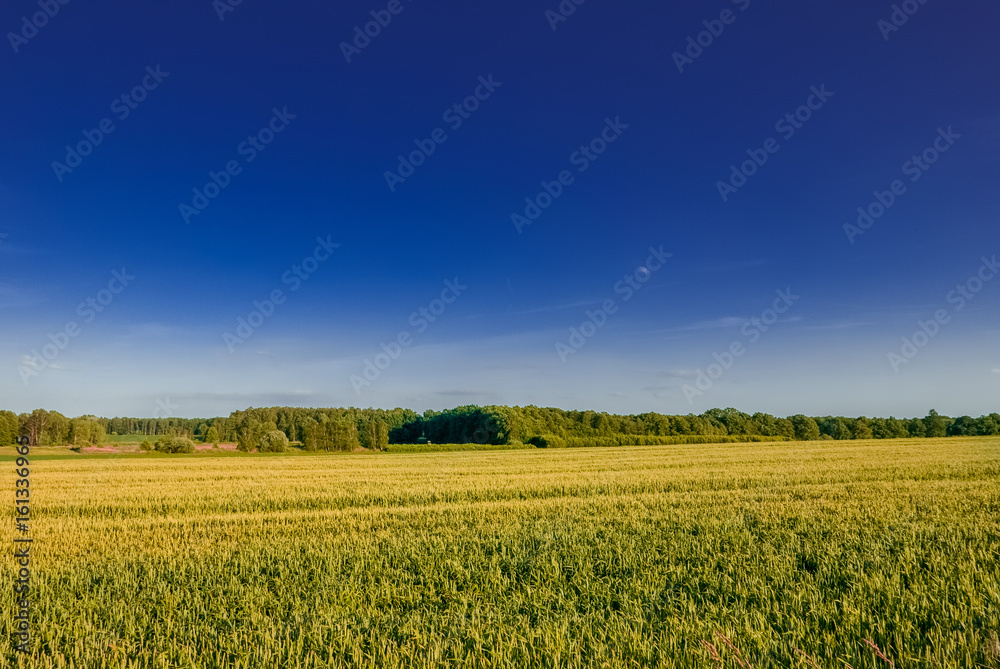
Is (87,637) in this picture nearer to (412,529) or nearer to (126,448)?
(412,529)

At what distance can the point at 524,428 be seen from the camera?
82438 mm

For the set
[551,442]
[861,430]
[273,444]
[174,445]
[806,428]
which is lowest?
[861,430]

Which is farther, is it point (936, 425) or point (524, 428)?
point (936, 425)

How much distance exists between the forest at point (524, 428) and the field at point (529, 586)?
6143 cm

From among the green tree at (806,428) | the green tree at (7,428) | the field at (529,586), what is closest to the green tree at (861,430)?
the green tree at (806,428)

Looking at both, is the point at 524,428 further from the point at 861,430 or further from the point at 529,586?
the point at 529,586

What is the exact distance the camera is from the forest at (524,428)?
2805 inches

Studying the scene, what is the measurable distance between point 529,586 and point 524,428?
76.6m

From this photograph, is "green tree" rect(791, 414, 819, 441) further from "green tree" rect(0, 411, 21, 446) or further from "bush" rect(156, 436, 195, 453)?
"green tree" rect(0, 411, 21, 446)

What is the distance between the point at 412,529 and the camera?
1096 centimetres

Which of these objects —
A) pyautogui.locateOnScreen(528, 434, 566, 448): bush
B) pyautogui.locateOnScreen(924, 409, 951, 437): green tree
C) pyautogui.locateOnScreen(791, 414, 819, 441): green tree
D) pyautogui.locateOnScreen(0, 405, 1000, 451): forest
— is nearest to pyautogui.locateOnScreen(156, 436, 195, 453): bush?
pyautogui.locateOnScreen(0, 405, 1000, 451): forest

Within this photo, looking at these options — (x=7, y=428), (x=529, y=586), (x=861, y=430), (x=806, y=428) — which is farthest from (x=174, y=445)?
(x=861, y=430)

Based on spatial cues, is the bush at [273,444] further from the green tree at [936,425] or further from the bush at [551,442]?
the green tree at [936,425]

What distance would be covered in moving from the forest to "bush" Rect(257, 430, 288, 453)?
66 cm
